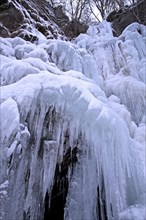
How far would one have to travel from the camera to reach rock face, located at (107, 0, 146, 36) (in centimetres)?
919

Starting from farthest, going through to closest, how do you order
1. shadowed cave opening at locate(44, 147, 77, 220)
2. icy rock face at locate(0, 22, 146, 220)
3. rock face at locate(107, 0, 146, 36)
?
rock face at locate(107, 0, 146, 36), shadowed cave opening at locate(44, 147, 77, 220), icy rock face at locate(0, 22, 146, 220)

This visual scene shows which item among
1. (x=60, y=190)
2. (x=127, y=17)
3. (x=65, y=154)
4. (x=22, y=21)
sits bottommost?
(x=60, y=190)

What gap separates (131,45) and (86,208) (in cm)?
484

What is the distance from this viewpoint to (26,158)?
3.18m

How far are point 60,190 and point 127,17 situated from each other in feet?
24.4

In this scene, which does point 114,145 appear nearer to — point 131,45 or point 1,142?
point 1,142

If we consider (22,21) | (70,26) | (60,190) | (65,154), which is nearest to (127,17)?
(70,26)

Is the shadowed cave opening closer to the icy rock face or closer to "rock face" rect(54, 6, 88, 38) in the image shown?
the icy rock face

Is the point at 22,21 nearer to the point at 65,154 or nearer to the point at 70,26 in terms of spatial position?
the point at 70,26

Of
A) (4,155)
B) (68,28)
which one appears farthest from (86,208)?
(68,28)

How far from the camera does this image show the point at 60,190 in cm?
383

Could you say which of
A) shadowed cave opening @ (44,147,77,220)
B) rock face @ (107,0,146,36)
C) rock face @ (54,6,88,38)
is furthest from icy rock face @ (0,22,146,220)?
rock face @ (54,6,88,38)

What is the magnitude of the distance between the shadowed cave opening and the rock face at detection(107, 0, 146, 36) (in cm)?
669

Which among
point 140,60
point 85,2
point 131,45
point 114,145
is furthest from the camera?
point 85,2
